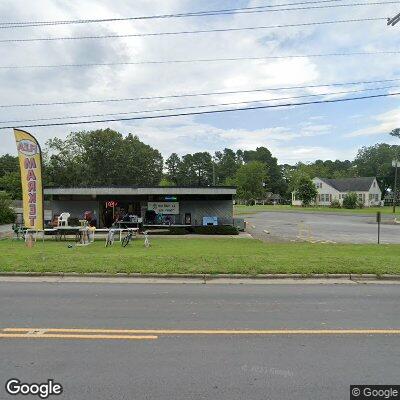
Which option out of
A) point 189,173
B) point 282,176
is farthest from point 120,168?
point 282,176

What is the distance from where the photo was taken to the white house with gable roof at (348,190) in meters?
87.9

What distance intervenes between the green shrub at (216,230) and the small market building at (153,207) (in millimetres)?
1426

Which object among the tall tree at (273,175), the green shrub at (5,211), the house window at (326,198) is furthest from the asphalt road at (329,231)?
the tall tree at (273,175)

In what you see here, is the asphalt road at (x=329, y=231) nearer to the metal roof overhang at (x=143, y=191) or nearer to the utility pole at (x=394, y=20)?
the metal roof overhang at (x=143, y=191)

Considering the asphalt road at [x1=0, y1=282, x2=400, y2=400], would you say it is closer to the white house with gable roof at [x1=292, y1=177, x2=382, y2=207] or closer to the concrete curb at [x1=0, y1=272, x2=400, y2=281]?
the concrete curb at [x1=0, y1=272, x2=400, y2=281]

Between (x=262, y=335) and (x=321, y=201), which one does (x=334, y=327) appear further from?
(x=321, y=201)

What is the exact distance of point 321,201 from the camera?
93.4 metres

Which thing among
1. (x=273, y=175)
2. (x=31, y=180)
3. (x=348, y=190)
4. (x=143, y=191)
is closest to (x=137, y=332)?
(x=31, y=180)

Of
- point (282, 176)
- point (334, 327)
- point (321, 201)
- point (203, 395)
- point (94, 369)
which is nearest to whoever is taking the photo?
point (203, 395)

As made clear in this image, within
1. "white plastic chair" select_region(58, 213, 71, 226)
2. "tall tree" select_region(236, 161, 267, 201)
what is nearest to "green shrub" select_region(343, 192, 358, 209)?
"tall tree" select_region(236, 161, 267, 201)

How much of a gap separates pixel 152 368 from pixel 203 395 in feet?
2.83

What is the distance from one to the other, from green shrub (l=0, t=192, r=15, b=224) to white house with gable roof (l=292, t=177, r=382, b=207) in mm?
64161

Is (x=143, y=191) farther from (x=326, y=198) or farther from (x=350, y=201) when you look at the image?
(x=326, y=198)

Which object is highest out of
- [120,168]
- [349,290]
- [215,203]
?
[120,168]
